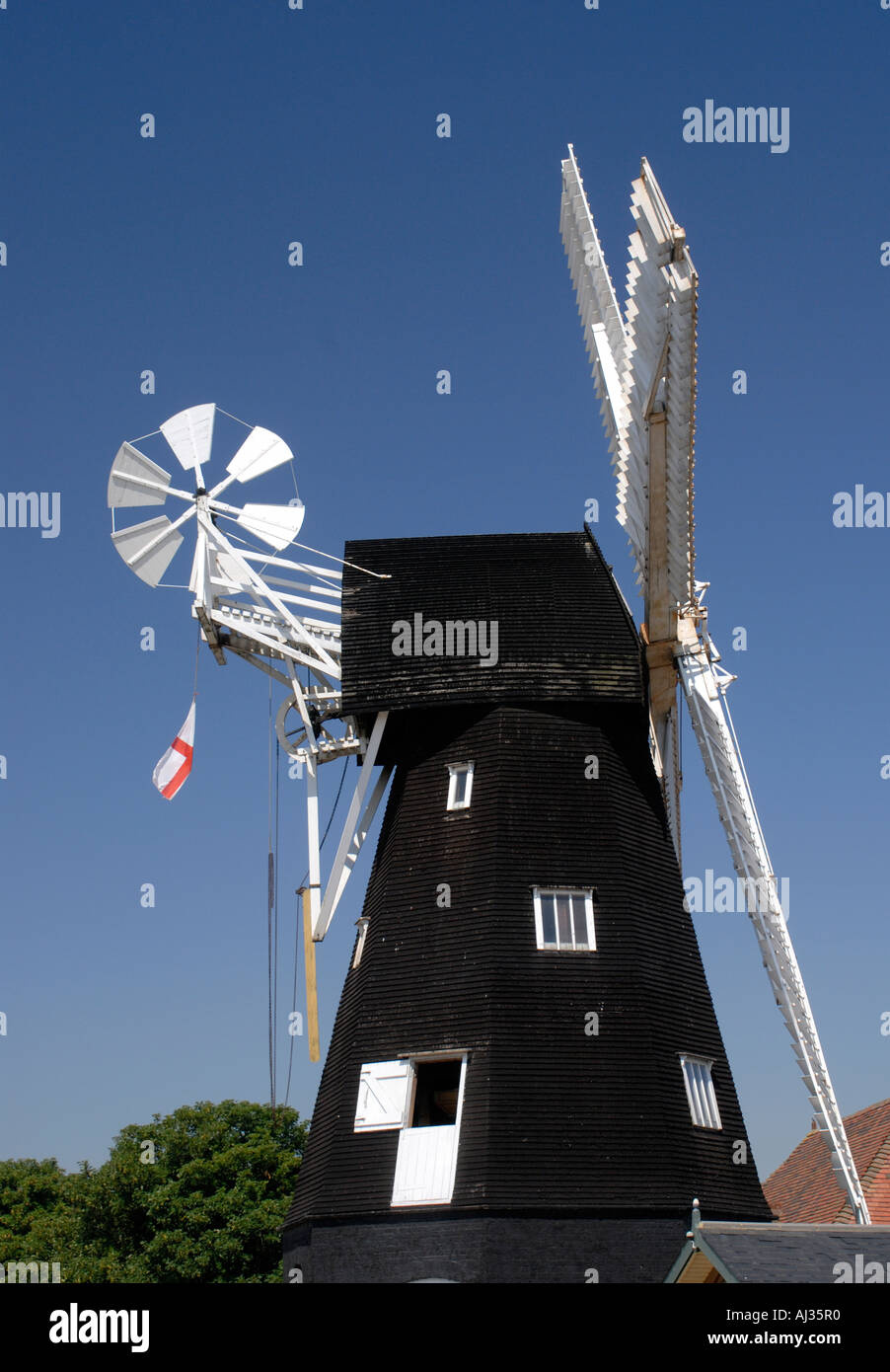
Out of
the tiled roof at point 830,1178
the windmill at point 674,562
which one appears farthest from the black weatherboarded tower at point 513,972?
the tiled roof at point 830,1178

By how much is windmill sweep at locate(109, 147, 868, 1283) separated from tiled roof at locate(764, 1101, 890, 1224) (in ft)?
13.3

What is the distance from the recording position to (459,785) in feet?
80.9

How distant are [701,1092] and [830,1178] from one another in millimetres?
8161

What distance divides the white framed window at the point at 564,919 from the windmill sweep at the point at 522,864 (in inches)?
1.4

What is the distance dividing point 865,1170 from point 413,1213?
35.6ft

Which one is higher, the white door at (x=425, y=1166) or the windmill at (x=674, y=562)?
the windmill at (x=674, y=562)

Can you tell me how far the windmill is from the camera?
22.4m

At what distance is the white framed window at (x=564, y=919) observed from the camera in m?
22.7

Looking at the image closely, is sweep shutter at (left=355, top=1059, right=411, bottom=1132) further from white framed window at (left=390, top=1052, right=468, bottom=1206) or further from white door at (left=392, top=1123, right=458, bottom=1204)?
white door at (left=392, top=1123, right=458, bottom=1204)

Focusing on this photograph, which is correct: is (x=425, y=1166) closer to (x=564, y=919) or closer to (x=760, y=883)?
(x=564, y=919)

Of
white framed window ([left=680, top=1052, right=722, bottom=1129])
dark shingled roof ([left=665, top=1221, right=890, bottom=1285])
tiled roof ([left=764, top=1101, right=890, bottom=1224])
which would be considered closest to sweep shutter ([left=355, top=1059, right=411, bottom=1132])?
white framed window ([left=680, top=1052, right=722, bottom=1129])

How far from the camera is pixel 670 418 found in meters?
23.6

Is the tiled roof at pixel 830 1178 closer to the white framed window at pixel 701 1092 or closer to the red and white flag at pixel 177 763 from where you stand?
the white framed window at pixel 701 1092
